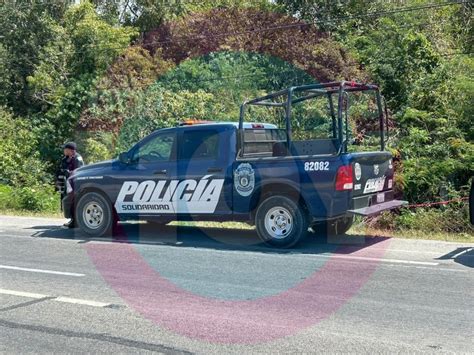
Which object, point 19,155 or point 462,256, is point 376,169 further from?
point 19,155

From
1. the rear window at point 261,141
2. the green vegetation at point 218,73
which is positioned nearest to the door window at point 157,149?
the rear window at point 261,141

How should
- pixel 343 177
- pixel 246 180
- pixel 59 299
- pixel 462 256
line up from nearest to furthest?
pixel 59 299, pixel 462 256, pixel 343 177, pixel 246 180

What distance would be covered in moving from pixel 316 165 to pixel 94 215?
4.52m

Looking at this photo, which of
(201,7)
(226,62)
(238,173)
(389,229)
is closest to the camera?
(238,173)

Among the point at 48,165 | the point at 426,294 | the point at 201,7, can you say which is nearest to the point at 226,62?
the point at 48,165

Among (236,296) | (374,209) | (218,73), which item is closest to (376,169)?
(374,209)

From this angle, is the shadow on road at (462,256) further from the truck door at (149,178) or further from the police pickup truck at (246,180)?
the truck door at (149,178)

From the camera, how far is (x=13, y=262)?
31.7ft

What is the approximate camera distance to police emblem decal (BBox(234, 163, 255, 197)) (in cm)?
1041

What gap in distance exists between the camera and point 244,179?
34.3ft

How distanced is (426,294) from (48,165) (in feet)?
70.8

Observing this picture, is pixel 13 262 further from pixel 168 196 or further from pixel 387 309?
pixel 387 309

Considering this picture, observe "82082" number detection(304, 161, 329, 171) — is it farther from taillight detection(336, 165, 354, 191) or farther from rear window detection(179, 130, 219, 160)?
rear window detection(179, 130, 219, 160)
